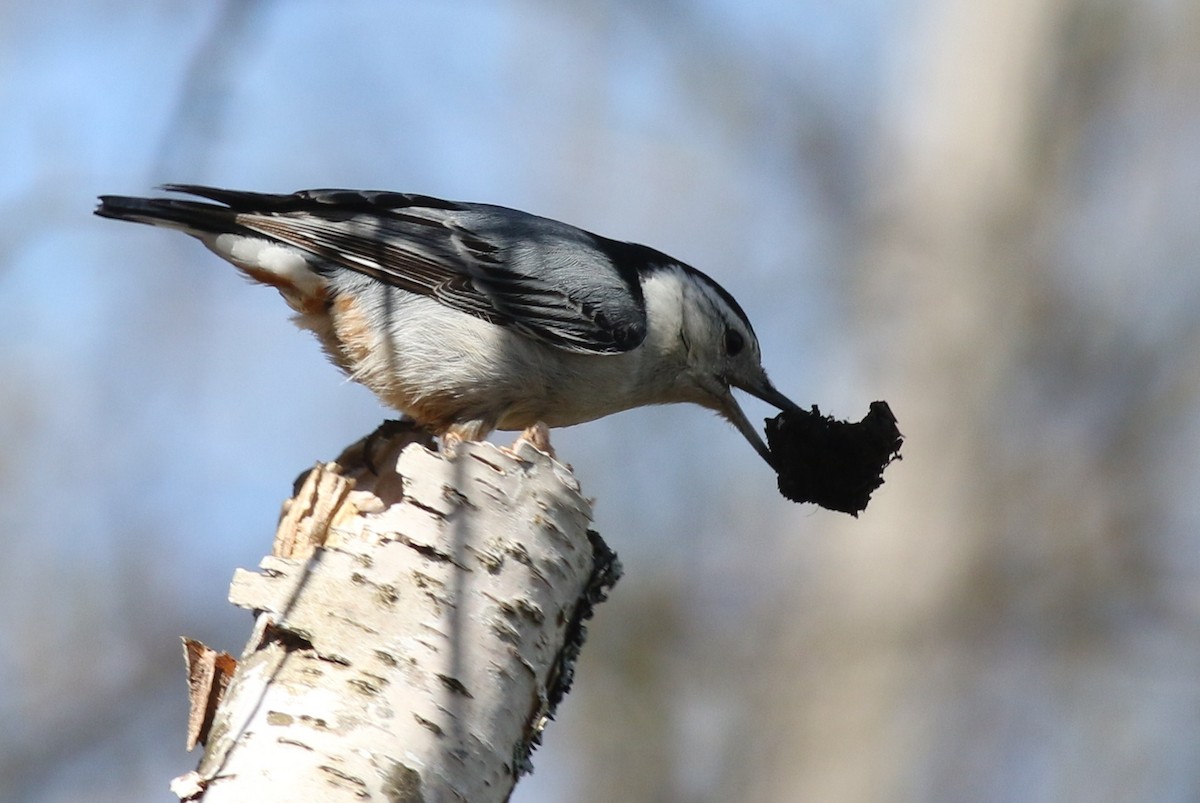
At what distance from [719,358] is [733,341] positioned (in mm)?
71

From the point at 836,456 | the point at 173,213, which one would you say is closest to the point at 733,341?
the point at 836,456

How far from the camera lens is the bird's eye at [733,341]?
399 centimetres

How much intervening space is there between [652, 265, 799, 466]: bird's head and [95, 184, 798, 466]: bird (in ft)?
0.68

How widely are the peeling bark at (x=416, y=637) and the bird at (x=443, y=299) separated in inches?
38.2

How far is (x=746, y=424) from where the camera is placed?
396 centimetres

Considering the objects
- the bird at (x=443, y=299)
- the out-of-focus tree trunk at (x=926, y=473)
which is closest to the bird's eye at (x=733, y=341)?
the bird at (x=443, y=299)

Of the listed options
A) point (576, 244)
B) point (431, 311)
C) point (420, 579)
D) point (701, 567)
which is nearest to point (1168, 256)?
point (701, 567)

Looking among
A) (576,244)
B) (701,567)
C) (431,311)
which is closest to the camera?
(431,311)

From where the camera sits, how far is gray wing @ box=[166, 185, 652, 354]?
3514 millimetres

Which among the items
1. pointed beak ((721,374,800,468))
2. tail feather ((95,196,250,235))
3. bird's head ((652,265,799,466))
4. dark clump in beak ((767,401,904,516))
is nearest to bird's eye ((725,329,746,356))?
bird's head ((652,265,799,466))

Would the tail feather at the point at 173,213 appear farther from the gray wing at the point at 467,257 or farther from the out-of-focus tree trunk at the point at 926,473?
the out-of-focus tree trunk at the point at 926,473

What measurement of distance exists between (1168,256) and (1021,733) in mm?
2433

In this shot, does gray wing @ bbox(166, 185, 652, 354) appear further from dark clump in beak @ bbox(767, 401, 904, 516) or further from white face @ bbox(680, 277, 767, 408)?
dark clump in beak @ bbox(767, 401, 904, 516)

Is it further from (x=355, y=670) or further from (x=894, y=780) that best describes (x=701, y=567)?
(x=355, y=670)
